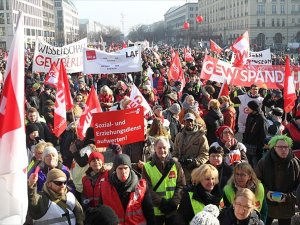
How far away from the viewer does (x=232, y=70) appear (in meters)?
10.4

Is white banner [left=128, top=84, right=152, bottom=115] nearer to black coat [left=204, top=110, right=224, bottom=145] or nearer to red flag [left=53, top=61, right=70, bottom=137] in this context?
black coat [left=204, top=110, right=224, bottom=145]

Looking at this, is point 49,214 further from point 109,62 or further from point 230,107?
point 109,62

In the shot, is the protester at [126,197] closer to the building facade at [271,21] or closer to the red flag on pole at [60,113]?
the red flag on pole at [60,113]

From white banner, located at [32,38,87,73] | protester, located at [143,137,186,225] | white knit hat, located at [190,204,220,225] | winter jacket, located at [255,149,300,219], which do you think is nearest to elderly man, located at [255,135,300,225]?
winter jacket, located at [255,149,300,219]

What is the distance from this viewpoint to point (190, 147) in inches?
223

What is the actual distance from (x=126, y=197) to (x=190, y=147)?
1.78m

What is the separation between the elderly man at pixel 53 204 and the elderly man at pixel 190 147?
1.95m

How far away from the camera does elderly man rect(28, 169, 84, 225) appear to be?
3.74 metres

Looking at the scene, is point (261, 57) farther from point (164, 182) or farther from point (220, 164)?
point (164, 182)

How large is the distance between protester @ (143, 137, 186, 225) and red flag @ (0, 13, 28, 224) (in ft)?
6.11

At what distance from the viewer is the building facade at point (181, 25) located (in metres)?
97.2

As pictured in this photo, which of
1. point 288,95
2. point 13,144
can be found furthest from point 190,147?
point 13,144

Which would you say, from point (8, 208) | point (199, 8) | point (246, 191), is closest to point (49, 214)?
point (8, 208)

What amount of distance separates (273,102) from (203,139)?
4.02 m
